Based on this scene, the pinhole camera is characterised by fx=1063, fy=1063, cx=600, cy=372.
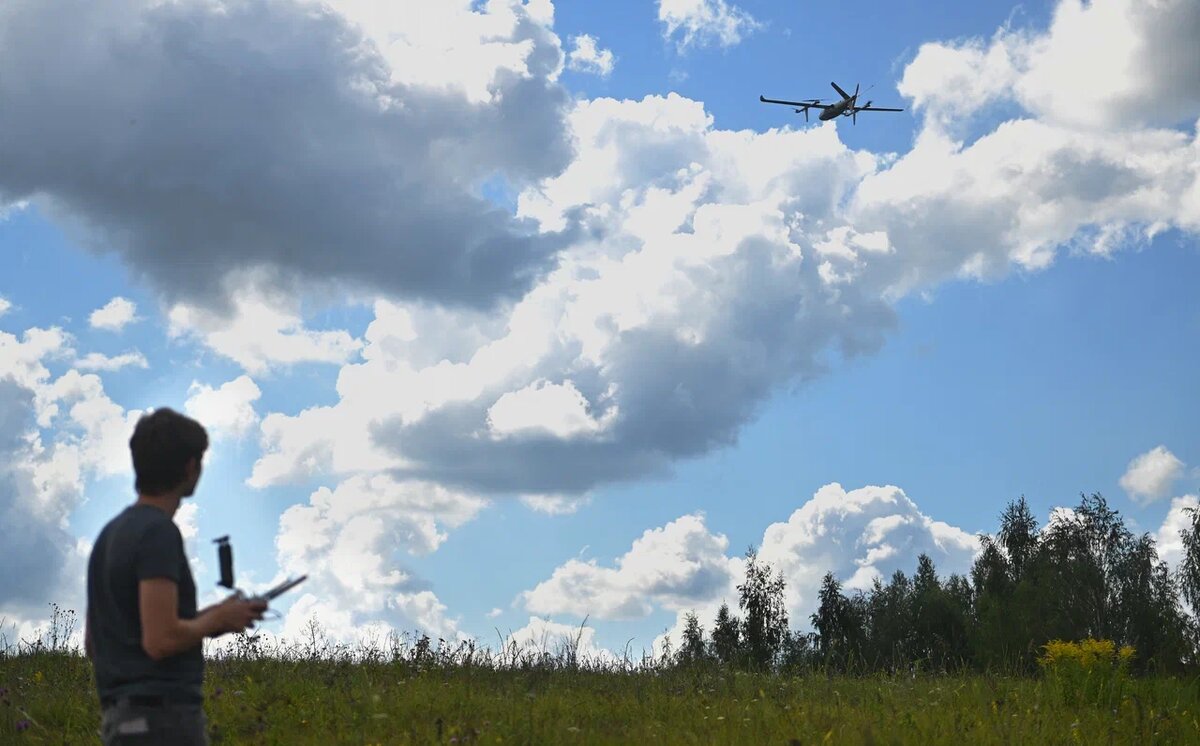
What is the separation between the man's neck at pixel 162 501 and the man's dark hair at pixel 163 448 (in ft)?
0.07

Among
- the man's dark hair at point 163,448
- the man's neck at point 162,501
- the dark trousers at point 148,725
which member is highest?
the man's dark hair at point 163,448

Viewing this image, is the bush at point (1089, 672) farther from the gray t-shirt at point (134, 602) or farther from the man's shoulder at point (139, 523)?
the man's shoulder at point (139, 523)

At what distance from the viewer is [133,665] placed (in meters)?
4.47

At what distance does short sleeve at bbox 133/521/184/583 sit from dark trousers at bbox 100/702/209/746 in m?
0.58

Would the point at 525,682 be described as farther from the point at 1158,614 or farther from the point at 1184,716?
the point at 1158,614

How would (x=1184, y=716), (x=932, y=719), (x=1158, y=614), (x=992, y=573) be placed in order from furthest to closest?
(x=992, y=573)
(x=1158, y=614)
(x=1184, y=716)
(x=932, y=719)

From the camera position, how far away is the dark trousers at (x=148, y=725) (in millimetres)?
4438

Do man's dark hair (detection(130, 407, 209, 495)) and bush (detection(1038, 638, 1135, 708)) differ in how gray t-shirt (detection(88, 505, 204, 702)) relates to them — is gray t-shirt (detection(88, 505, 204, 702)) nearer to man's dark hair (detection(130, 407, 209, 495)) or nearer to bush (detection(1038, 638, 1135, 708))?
man's dark hair (detection(130, 407, 209, 495))

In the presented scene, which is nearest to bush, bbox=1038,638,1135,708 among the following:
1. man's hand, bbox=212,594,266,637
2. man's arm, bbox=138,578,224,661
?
man's hand, bbox=212,594,266,637

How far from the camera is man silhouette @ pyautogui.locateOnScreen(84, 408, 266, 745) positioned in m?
4.31

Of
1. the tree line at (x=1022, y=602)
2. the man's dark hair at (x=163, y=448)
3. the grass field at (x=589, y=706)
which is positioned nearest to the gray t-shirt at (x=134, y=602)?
the man's dark hair at (x=163, y=448)

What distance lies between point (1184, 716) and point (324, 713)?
8449 millimetres

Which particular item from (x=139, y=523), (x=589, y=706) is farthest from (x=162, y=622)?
(x=589, y=706)

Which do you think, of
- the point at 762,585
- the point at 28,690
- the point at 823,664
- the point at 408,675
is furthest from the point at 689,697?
the point at 762,585
